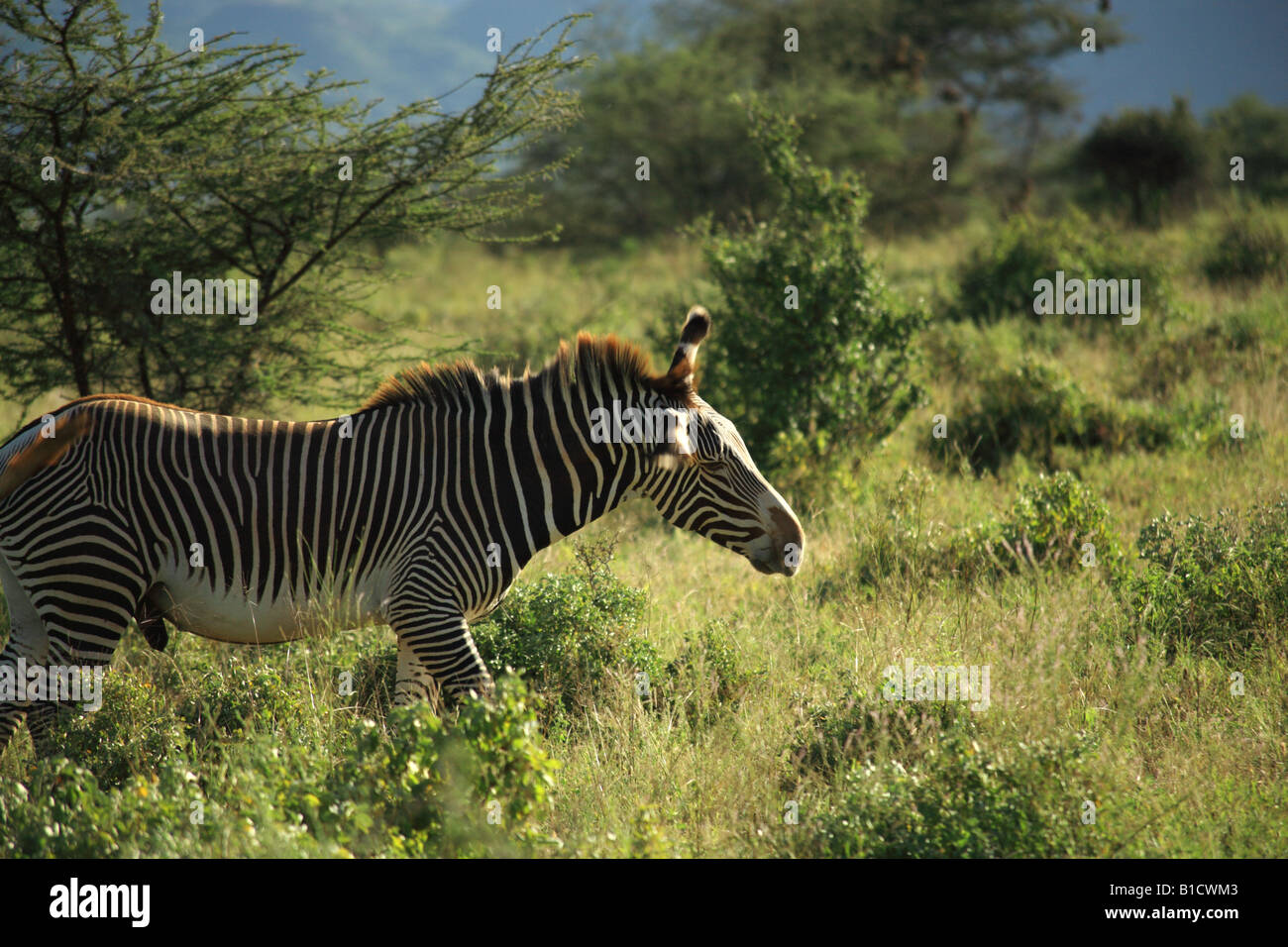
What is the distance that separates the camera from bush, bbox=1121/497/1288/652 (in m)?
5.04

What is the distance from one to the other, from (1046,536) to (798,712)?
246 centimetres

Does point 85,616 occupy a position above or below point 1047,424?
below

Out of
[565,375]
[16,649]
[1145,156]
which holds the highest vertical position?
[1145,156]

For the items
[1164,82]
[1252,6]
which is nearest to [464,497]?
[1252,6]

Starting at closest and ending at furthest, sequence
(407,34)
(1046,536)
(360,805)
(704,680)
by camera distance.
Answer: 1. (360,805)
2. (704,680)
3. (1046,536)
4. (407,34)

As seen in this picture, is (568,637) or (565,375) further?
(568,637)

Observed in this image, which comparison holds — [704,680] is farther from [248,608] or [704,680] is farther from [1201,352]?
[1201,352]

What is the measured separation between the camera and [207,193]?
680 cm

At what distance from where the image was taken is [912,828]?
3.51 metres

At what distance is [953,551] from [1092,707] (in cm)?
203

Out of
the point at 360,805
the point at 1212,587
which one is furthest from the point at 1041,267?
the point at 360,805

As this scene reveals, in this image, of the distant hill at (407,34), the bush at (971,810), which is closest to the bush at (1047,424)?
the bush at (971,810)
